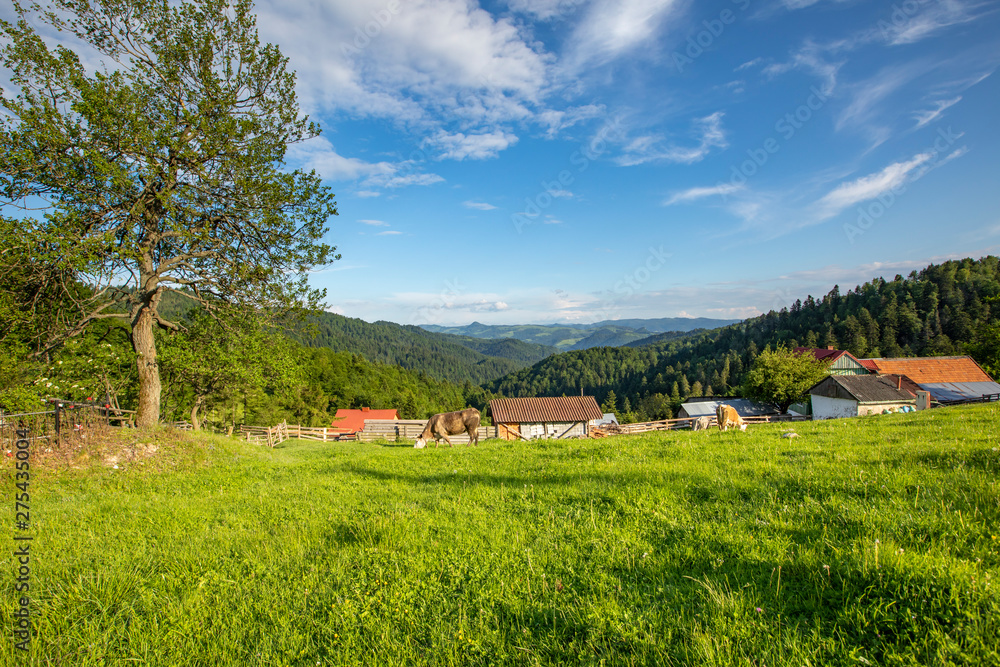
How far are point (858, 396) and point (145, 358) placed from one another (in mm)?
53782

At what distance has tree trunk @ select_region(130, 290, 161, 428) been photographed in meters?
12.9

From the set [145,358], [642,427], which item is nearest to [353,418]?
[642,427]

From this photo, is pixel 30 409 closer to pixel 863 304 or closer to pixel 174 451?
pixel 174 451

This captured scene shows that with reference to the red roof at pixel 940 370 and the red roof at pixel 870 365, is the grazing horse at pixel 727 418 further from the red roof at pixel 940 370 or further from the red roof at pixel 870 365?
the red roof at pixel 870 365

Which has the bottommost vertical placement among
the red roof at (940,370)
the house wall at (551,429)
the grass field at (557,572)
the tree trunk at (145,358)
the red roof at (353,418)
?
the red roof at (353,418)

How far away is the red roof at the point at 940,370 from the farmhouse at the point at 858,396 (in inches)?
487

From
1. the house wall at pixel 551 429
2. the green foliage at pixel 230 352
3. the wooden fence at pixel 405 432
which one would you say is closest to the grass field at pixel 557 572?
the green foliage at pixel 230 352

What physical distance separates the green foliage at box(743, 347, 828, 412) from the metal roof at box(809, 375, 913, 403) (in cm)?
405

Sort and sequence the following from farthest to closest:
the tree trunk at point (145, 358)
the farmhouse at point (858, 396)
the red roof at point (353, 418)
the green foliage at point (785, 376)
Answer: the red roof at point (353, 418) → the green foliage at point (785, 376) → the farmhouse at point (858, 396) → the tree trunk at point (145, 358)

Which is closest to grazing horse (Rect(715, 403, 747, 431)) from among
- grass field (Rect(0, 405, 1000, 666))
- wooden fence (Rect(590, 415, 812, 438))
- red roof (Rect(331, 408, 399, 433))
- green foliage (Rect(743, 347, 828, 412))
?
wooden fence (Rect(590, 415, 812, 438))

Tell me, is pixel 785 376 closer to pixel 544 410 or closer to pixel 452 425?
pixel 544 410

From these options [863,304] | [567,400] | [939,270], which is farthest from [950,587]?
[939,270]

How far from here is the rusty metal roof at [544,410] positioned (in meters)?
39.9

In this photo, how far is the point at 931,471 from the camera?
18.2 ft
